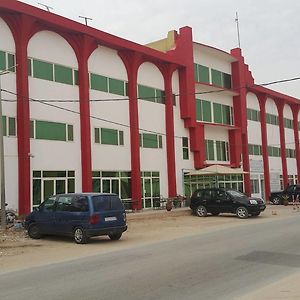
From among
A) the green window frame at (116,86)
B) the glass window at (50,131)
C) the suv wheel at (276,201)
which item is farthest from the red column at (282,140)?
the glass window at (50,131)

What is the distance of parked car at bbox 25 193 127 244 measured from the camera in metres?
14.8

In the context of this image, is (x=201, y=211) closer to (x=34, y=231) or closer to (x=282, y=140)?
(x=34, y=231)

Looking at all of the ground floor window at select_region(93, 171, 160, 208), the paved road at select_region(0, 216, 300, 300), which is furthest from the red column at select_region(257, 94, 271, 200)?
the paved road at select_region(0, 216, 300, 300)

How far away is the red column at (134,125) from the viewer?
29172 millimetres

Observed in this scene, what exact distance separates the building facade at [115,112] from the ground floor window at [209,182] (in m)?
0.10

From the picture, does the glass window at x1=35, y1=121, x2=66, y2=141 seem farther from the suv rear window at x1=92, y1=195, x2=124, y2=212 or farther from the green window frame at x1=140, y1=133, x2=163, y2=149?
the suv rear window at x1=92, y1=195, x2=124, y2=212

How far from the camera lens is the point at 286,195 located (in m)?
37.9

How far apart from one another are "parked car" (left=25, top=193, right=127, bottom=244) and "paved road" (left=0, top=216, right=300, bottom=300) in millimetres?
2011

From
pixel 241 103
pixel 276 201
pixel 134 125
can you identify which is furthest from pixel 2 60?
pixel 276 201

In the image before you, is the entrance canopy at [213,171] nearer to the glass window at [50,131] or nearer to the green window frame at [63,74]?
the glass window at [50,131]

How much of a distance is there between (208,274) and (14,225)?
474 inches

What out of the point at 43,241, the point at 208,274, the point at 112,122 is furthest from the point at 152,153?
the point at 208,274

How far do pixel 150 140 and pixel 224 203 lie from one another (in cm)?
803

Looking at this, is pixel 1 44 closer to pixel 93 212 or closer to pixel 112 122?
pixel 112 122
